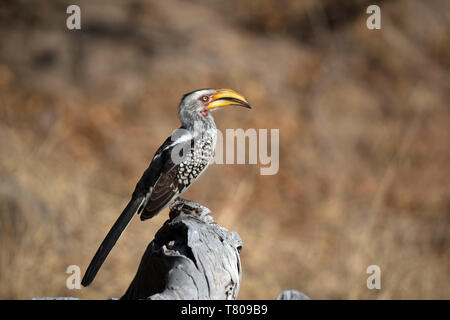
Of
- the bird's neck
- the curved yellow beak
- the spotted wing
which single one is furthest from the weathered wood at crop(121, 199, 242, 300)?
the curved yellow beak

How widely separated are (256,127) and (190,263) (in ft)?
24.3

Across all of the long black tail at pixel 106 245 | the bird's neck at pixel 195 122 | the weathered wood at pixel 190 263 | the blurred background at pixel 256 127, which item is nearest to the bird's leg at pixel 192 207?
the weathered wood at pixel 190 263

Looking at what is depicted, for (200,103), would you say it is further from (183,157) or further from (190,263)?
(190,263)

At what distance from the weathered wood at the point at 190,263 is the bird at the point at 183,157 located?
0.20 metres

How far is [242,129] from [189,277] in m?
7.07

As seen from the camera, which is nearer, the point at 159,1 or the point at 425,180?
the point at 425,180

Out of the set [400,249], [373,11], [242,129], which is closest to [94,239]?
[242,129]

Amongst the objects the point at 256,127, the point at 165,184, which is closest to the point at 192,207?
the point at 165,184

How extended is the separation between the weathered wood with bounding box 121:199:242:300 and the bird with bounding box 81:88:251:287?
20 cm

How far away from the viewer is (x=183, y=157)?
352 cm

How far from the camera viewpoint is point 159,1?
1246 cm

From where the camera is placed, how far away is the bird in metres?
3.45

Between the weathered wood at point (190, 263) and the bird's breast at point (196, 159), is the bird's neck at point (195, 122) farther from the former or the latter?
the weathered wood at point (190, 263)
